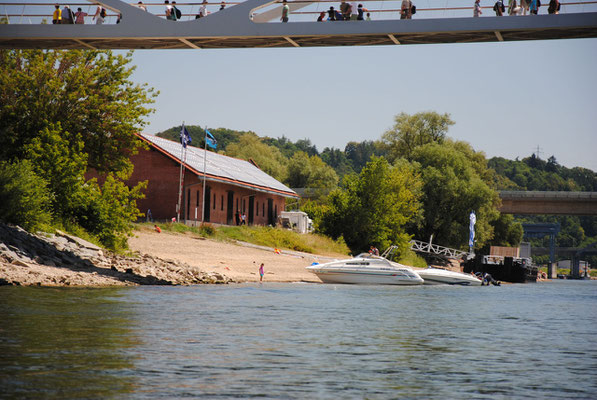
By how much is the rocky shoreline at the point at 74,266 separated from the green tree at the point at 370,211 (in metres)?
28.6

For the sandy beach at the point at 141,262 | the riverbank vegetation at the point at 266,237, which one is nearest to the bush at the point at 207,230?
the riverbank vegetation at the point at 266,237

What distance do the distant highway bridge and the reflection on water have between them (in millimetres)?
71047

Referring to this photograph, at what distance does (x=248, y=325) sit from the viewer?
20969 mm

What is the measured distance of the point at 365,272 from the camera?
150 ft

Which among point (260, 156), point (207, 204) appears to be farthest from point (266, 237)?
point (260, 156)

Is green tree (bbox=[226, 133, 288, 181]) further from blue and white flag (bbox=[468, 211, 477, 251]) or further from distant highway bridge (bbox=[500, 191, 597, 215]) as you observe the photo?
blue and white flag (bbox=[468, 211, 477, 251])

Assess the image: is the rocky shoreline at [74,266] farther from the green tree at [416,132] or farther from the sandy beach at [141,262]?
the green tree at [416,132]

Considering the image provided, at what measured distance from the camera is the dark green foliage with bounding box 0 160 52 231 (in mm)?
32844

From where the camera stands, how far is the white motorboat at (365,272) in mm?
44438

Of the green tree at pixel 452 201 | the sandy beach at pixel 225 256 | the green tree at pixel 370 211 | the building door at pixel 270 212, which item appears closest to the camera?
the sandy beach at pixel 225 256

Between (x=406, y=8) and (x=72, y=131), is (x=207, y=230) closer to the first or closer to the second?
(x=72, y=131)

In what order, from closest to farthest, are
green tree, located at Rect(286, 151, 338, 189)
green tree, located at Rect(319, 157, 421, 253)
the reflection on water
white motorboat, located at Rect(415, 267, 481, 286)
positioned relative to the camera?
the reflection on water < white motorboat, located at Rect(415, 267, 481, 286) < green tree, located at Rect(319, 157, 421, 253) < green tree, located at Rect(286, 151, 338, 189)

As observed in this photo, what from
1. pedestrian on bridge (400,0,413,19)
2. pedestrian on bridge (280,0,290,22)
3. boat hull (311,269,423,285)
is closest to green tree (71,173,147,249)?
pedestrian on bridge (280,0,290,22)

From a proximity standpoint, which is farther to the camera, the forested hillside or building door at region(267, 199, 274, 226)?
building door at region(267, 199, 274, 226)
